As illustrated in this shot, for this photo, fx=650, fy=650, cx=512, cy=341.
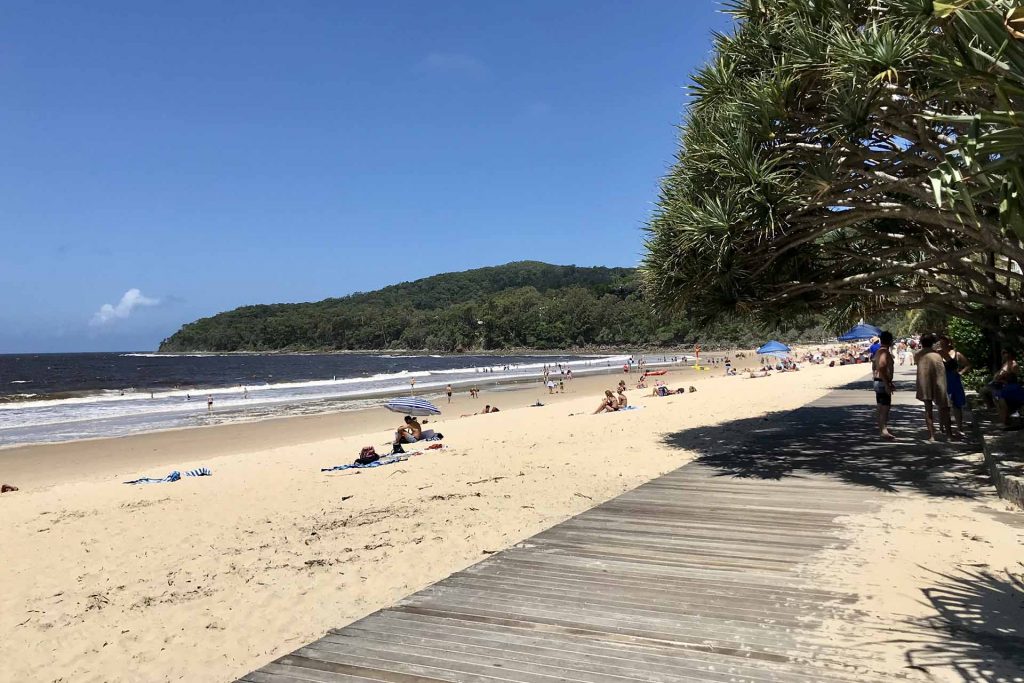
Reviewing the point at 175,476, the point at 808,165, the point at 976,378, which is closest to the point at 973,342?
the point at 976,378

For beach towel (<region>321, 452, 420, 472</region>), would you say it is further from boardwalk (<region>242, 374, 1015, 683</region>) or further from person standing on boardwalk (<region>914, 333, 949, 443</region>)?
person standing on boardwalk (<region>914, 333, 949, 443</region>)

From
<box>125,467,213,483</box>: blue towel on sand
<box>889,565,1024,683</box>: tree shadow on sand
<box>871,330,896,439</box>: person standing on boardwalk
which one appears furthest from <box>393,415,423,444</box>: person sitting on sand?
<box>889,565,1024,683</box>: tree shadow on sand

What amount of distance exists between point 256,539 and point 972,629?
6.03 meters

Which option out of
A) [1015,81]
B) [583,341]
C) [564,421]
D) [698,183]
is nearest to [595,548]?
[1015,81]

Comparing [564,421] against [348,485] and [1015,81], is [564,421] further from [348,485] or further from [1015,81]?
[1015,81]

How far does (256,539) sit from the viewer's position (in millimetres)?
6672

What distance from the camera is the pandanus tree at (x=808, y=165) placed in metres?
6.46

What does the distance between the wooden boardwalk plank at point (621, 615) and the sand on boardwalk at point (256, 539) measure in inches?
34.9

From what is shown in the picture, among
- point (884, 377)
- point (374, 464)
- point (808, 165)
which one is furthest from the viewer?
point (374, 464)

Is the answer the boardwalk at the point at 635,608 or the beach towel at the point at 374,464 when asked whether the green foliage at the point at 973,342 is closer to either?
the boardwalk at the point at 635,608

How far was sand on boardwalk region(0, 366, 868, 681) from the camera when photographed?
4.30 metres

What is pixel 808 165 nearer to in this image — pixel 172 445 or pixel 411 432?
pixel 411 432

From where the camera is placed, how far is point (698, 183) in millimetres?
8695

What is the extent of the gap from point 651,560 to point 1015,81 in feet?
10.8
